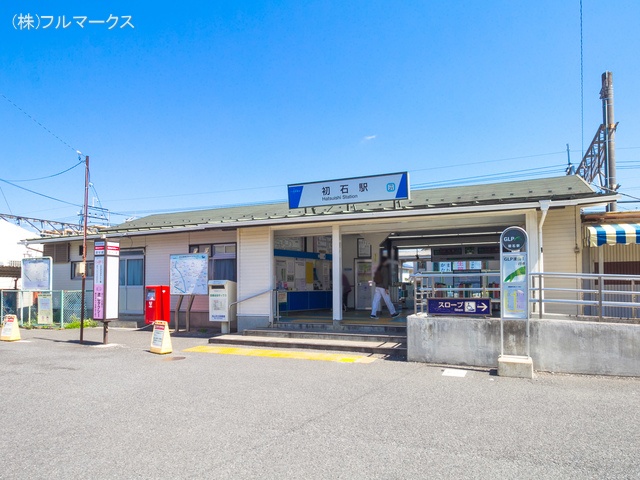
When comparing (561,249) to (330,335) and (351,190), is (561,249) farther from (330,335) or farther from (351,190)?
(330,335)

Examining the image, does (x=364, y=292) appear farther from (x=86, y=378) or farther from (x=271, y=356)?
(x=86, y=378)

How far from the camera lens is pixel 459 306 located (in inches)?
384

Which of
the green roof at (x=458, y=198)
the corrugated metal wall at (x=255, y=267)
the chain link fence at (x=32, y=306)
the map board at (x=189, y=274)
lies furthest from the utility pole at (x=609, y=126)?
the chain link fence at (x=32, y=306)

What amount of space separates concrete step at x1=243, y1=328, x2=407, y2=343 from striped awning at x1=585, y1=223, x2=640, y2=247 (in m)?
4.80

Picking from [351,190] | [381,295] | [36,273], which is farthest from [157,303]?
[351,190]

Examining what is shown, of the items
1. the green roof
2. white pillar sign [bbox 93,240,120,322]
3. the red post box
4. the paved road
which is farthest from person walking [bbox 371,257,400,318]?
white pillar sign [bbox 93,240,120,322]

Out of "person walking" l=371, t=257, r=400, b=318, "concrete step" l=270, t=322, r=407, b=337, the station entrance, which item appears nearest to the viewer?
"concrete step" l=270, t=322, r=407, b=337

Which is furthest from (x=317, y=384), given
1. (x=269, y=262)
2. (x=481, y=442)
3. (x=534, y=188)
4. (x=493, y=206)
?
(x=534, y=188)

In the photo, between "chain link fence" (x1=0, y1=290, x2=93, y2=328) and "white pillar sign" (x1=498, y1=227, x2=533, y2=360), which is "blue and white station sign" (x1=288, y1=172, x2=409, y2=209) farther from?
"chain link fence" (x1=0, y1=290, x2=93, y2=328)

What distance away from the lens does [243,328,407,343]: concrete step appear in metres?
11.5

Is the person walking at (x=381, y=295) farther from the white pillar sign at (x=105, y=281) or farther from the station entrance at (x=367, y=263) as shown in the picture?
the white pillar sign at (x=105, y=281)

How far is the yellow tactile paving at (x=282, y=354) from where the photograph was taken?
10250 millimetres

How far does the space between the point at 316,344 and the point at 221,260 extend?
5.90 m

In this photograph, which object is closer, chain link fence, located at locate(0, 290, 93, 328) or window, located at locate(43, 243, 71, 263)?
chain link fence, located at locate(0, 290, 93, 328)
